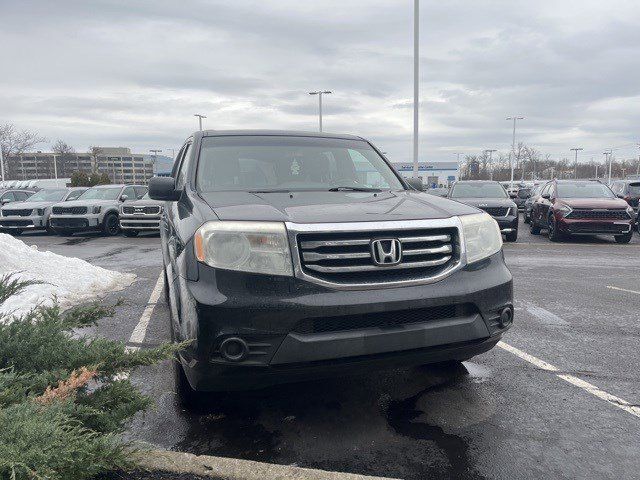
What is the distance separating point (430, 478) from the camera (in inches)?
103

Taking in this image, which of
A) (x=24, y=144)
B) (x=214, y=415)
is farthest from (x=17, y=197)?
(x=24, y=144)

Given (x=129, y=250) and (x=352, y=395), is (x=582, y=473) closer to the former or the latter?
(x=352, y=395)

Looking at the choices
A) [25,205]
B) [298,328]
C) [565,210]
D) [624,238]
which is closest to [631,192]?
[624,238]

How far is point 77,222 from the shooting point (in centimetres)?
1686

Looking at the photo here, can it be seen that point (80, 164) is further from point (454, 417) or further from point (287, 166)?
point (454, 417)

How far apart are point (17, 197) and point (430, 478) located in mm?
23248

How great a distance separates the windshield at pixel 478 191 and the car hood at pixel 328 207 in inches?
471

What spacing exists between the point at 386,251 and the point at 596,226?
12948 mm

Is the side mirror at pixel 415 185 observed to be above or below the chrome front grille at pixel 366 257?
above

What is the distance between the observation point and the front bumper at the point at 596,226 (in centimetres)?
1375

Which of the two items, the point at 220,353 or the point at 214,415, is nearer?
the point at 220,353

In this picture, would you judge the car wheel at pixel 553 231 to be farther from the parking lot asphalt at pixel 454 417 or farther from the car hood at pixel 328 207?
the car hood at pixel 328 207

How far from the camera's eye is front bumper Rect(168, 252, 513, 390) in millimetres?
2658

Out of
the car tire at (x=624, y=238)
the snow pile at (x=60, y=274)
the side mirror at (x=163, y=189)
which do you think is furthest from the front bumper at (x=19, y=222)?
the car tire at (x=624, y=238)
